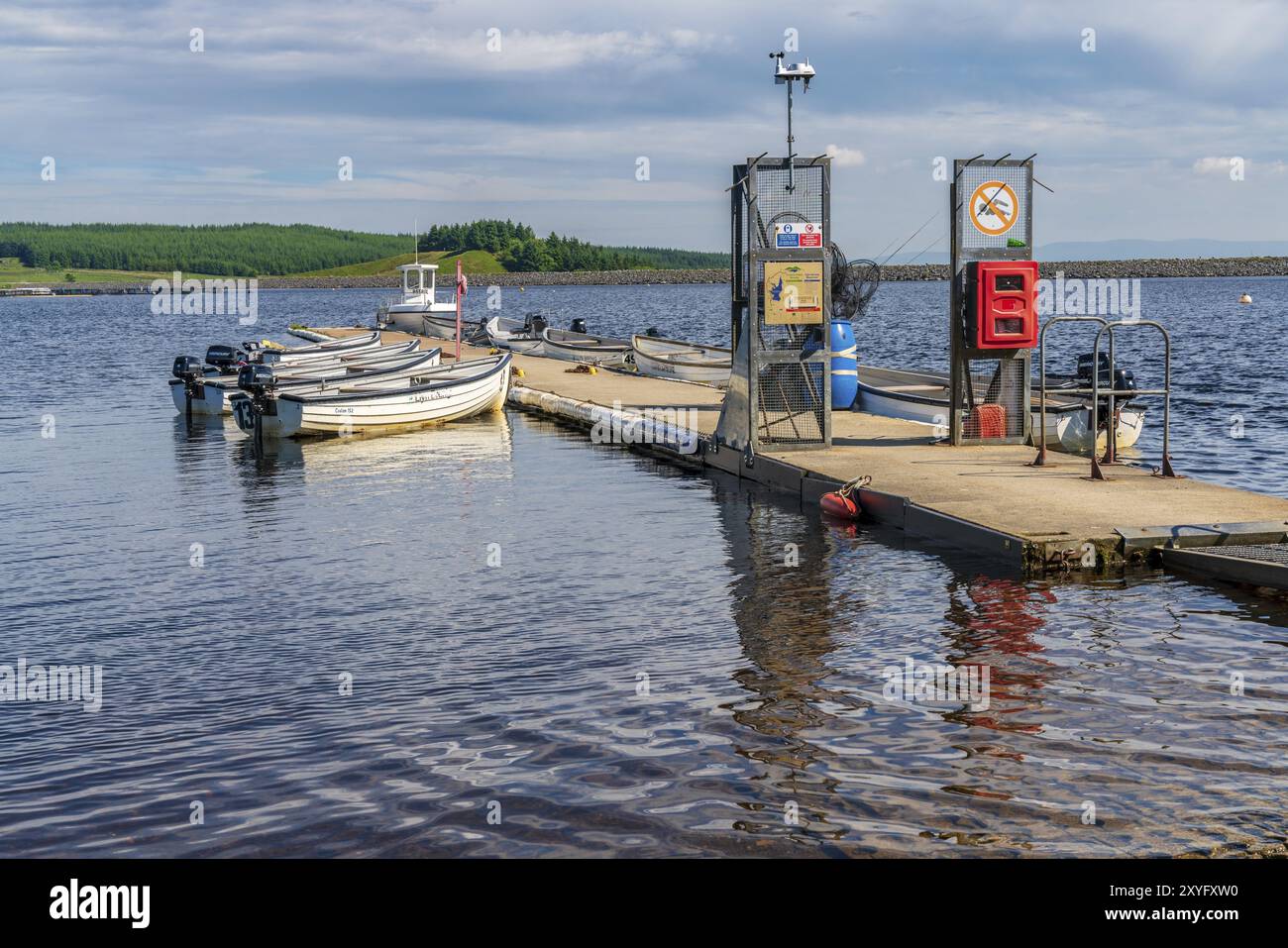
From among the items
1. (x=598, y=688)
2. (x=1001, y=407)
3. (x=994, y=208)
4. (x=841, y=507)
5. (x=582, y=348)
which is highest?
(x=994, y=208)

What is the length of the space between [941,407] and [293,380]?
14.7 m

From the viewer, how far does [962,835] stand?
692 centimetres

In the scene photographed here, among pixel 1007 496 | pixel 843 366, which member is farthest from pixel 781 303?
pixel 843 366

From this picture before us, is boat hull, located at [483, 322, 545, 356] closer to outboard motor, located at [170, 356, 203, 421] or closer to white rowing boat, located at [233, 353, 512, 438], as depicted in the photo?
white rowing boat, located at [233, 353, 512, 438]

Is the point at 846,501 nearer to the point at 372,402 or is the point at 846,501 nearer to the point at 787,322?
the point at 787,322

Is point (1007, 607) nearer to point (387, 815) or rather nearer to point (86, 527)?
point (387, 815)

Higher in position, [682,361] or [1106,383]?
[682,361]

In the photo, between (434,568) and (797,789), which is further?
(434,568)

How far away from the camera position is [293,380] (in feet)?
95.9

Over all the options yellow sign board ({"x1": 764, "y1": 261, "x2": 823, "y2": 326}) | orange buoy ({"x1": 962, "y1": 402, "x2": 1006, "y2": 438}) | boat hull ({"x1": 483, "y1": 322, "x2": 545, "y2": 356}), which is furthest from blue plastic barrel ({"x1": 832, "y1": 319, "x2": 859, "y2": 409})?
boat hull ({"x1": 483, "y1": 322, "x2": 545, "y2": 356})

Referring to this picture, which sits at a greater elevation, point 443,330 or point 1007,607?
point 443,330

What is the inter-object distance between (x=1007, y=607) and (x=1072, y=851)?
5.50 m
